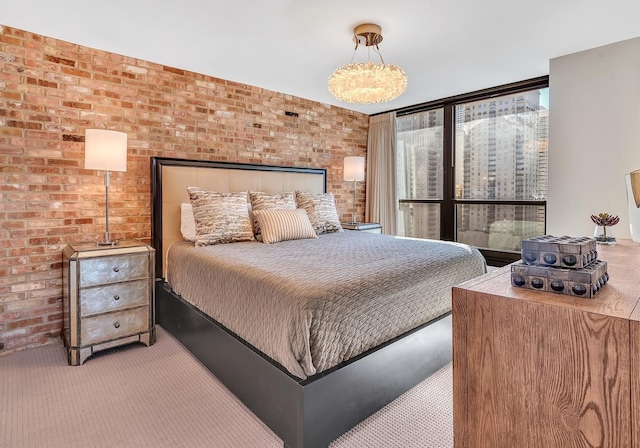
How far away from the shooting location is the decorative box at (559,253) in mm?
933

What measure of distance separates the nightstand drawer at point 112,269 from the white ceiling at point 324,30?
69.2 inches

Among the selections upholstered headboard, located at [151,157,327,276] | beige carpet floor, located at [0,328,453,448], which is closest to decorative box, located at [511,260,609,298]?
beige carpet floor, located at [0,328,453,448]

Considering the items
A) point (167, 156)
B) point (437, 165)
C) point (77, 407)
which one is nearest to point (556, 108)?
point (437, 165)

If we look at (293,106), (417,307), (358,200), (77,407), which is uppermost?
(293,106)

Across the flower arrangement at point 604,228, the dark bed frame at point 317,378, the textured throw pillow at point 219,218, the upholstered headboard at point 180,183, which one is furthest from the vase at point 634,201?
the upholstered headboard at point 180,183

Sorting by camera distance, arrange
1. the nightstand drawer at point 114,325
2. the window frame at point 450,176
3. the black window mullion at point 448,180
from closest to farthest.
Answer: the nightstand drawer at point 114,325, the window frame at point 450,176, the black window mullion at point 448,180

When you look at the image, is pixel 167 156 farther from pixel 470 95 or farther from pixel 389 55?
pixel 470 95

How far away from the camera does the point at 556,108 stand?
10.9 feet

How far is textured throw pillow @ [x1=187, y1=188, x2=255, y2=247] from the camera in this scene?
295cm

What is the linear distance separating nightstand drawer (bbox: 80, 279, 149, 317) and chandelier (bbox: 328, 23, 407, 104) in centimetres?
222

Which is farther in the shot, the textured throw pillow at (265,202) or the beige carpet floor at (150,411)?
the textured throw pillow at (265,202)

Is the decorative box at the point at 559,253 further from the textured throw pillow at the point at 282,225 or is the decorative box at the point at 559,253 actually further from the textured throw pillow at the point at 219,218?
the textured throw pillow at the point at 219,218

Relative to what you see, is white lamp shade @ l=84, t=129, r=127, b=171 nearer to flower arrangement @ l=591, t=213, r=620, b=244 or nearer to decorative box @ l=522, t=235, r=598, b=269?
decorative box @ l=522, t=235, r=598, b=269

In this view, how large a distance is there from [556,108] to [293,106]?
286 cm
